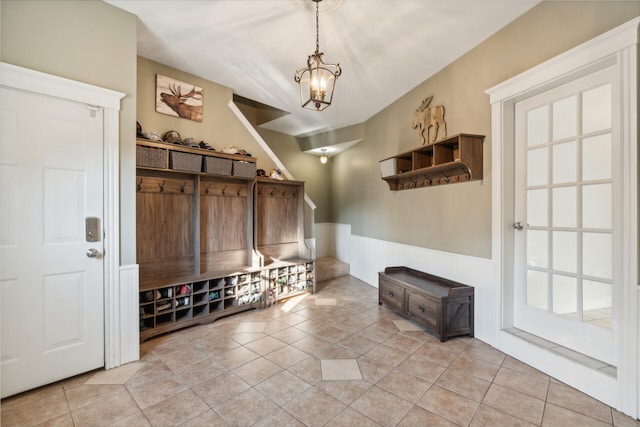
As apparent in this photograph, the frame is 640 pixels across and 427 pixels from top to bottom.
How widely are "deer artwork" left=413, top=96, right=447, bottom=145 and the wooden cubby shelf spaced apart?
0.81ft

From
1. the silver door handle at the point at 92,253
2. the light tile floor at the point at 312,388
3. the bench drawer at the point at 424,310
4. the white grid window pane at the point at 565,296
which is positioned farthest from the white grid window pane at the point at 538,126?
the silver door handle at the point at 92,253

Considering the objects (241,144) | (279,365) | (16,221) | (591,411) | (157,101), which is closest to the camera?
(591,411)

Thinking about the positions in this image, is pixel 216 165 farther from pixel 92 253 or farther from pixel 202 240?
pixel 92 253

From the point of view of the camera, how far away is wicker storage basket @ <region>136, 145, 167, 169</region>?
8.82 ft

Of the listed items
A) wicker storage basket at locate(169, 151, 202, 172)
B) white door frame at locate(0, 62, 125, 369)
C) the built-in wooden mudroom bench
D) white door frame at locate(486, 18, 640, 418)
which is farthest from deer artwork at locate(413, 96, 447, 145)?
white door frame at locate(0, 62, 125, 369)

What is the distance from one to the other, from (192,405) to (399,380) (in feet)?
4.73

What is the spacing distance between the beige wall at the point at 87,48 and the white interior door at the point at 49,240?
0.19 m

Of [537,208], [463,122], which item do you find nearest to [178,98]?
[463,122]

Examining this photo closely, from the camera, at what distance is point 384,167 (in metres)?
3.88

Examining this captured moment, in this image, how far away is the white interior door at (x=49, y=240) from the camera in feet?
6.02

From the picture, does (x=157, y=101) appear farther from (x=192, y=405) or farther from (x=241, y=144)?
(x=192, y=405)

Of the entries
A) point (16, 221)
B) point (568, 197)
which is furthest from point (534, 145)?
point (16, 221)

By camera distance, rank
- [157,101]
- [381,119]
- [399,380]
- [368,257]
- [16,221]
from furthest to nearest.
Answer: [368,257] < [381,119] < [157,101] < [399,380] < [16,221]

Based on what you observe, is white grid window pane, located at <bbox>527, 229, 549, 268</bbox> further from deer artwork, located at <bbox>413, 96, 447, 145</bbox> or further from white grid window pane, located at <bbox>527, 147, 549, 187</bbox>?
deer artwork, located at <bbox>413, 96, 447, 145</bbox>
